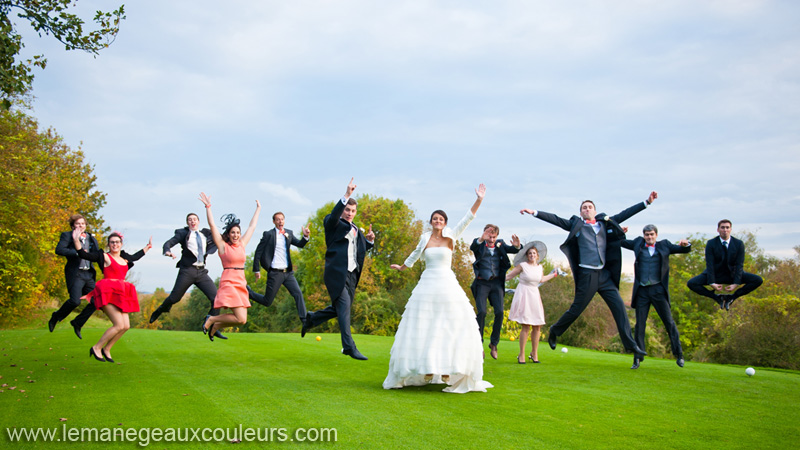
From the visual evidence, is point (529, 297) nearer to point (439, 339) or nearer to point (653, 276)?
point (653, 276)

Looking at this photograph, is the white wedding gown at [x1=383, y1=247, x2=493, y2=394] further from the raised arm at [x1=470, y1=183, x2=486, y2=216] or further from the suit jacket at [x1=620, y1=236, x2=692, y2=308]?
the suit jacket at [x1=620, y1=236, x2=692, y2=308]

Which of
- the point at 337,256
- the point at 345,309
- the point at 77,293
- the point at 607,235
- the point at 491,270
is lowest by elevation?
the point at 77,293

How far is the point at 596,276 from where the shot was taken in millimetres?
10227

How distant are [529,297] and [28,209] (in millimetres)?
21282

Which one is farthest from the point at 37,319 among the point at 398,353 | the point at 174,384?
the point at 398,353

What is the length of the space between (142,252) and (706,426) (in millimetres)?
9652

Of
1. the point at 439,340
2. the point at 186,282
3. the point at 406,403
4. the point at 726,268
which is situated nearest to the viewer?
the point at 406,403

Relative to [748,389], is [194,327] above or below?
below

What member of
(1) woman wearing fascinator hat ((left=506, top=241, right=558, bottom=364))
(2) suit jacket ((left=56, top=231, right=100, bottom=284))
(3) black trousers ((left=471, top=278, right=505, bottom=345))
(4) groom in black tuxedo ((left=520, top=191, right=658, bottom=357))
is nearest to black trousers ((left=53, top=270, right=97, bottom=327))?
(2) suit jacket ((left=56, top=231, right=100, bottom=284))

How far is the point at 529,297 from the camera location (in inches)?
439

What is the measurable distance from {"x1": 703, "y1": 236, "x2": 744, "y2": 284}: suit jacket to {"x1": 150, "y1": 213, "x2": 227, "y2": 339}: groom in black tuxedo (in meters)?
9.70

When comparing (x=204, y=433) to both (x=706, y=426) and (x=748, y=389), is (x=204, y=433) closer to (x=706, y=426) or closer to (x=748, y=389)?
(x=706, y=426)

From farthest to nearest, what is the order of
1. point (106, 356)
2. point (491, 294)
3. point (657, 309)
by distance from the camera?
point (491, 294)
point (657, 309)
point (106, 356)

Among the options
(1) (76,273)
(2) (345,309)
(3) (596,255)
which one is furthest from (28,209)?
(3) (596,255)
